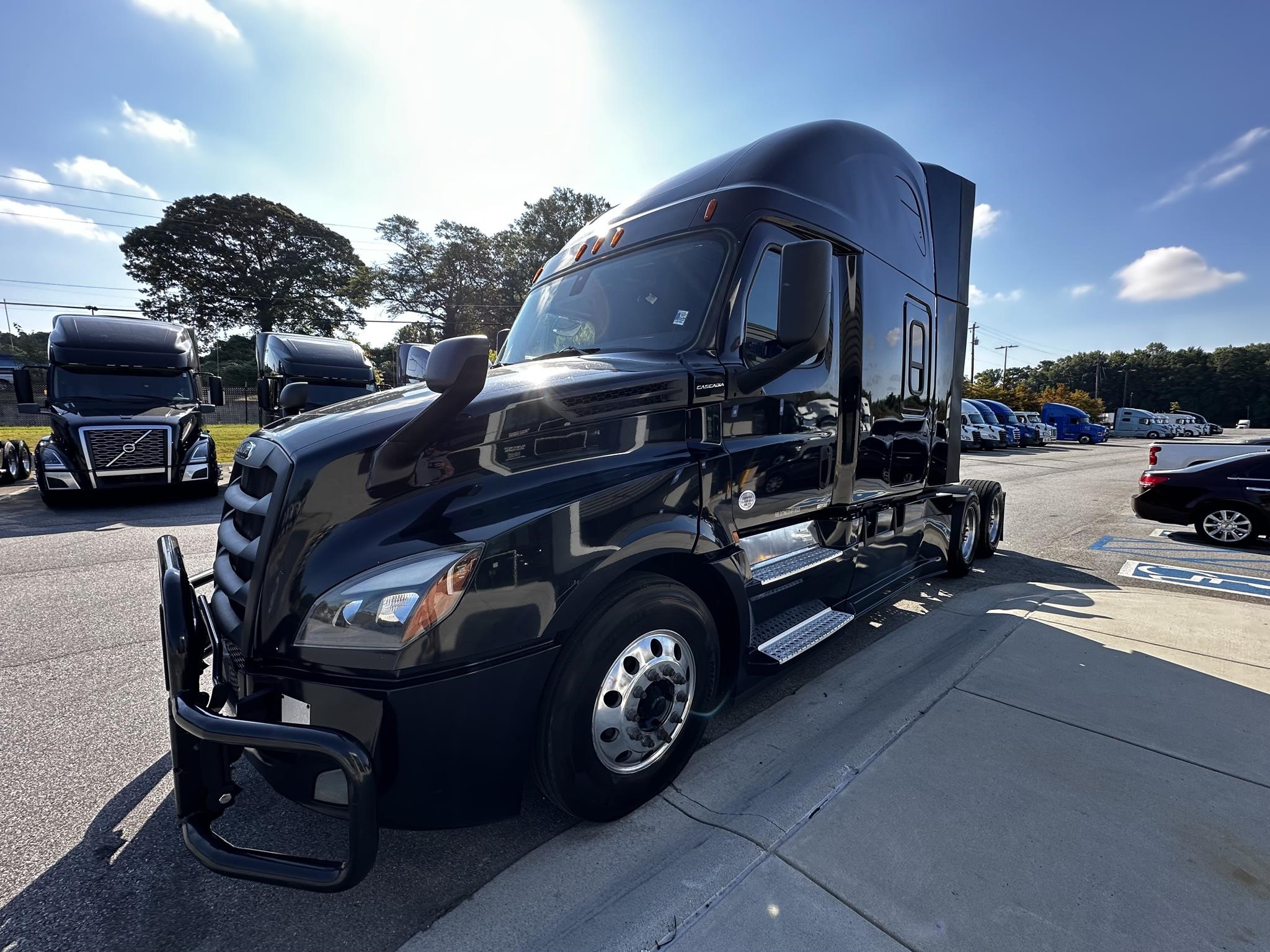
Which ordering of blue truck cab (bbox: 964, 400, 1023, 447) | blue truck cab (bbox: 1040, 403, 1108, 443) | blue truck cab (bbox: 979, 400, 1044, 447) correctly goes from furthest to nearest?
1. blue truck cab (bbox: 1040, 403, 1108, 443)
2. blue truck cab (bbox: 979, 400, 1044, 447)
3. blue truck cab (bbox: 964, 400, 1023, 447)

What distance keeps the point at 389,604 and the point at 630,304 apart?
6.39ft

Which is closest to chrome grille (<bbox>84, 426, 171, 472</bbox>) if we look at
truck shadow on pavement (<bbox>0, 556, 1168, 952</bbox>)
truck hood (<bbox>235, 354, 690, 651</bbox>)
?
truck shadow on pavement (<bbox>0, 556, 1168, 952</bbox>)

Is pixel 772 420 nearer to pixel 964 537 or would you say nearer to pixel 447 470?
pixel 447 470

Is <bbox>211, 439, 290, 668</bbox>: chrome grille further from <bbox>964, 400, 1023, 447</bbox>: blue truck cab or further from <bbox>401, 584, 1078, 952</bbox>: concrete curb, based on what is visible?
<bbox>964, 400, 1023, 447</bbox>: blue truck cab

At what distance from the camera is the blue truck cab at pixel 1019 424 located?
34.7 metres

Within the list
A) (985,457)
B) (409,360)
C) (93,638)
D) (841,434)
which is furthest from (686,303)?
(985,457)

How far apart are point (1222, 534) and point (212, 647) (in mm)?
11239

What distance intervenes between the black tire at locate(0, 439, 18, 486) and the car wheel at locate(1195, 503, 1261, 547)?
66.5 feet

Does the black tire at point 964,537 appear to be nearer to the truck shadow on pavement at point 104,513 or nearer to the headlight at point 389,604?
the headlight at point 389,604

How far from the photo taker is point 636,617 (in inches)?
87.5

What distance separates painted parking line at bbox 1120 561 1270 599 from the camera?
5867 mm

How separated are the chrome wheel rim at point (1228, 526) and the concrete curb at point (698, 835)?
7485 mm

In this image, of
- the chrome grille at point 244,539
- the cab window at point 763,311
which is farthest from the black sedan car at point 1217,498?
the chrome grille at point 244,539

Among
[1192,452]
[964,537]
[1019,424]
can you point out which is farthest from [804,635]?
[1019,424]
